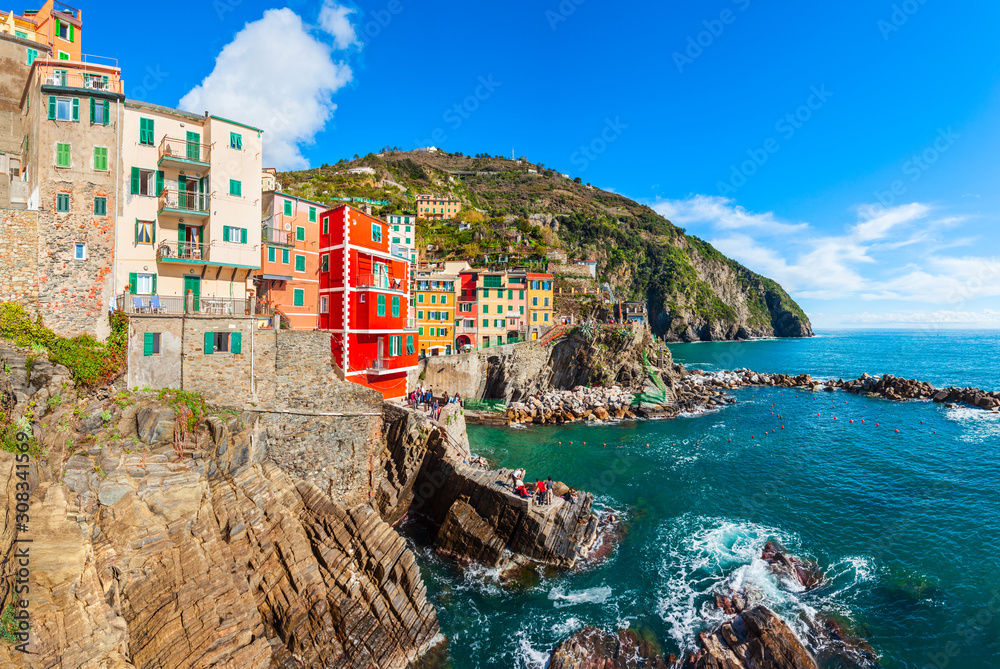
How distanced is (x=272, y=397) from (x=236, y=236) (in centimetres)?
979

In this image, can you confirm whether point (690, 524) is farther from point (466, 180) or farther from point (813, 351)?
point (466, 180)

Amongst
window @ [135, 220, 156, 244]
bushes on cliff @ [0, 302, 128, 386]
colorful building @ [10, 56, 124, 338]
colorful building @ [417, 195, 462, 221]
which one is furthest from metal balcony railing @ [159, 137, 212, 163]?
colorful building @ [417, 195, 462, 221]

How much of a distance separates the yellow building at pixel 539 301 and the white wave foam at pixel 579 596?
4758cm

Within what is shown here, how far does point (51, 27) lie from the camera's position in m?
26.6

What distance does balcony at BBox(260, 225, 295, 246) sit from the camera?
96.7 ft

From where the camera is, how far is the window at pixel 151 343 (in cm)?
2045

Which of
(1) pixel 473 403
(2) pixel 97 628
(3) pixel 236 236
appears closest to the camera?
(2) pixel 97 628

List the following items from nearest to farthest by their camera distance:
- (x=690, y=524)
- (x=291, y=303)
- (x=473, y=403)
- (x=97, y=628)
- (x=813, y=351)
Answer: (x=97, y=628) < (x=690, y=524) < (x=291, y=303) < (x=473, y=403) < (x=813, y=351)

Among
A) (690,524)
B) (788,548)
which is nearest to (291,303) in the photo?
(690,524)

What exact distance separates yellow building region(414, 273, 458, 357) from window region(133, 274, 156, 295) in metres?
→ 38.3

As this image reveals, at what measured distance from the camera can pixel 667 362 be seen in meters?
67.6

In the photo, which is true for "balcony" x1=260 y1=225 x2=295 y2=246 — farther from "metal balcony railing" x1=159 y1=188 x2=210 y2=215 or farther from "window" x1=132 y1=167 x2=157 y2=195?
"window" x1=132 y1=167 x2=157 y2=195

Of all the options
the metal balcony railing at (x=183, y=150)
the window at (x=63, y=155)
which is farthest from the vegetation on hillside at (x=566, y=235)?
the window at (x=63, y=155)

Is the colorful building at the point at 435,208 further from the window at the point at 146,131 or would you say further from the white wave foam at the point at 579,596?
the white wave foam at the point at 579,596
